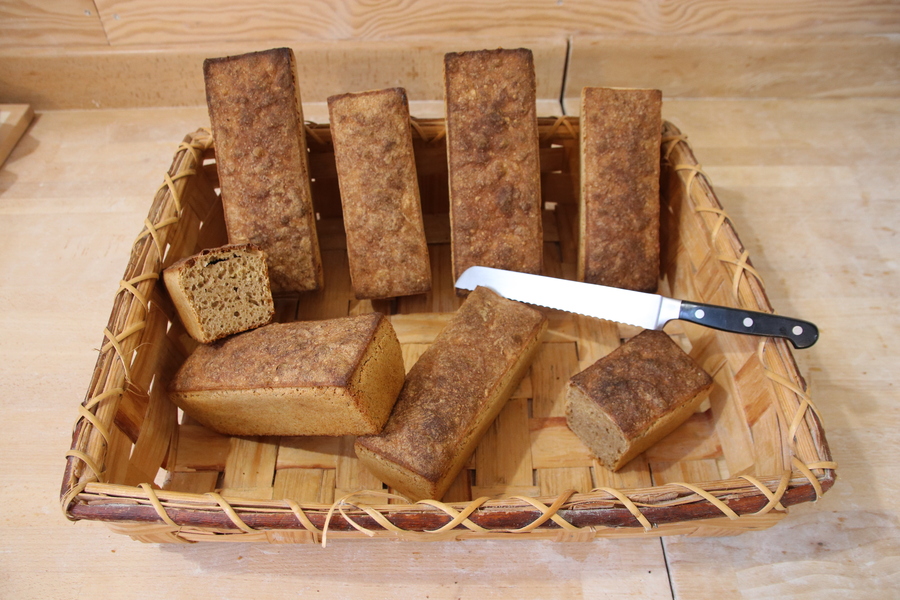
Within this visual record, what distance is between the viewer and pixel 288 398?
133 centimetres

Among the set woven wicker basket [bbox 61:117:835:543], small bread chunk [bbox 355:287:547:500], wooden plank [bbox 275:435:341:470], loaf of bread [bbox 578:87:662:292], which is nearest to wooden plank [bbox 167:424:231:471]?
woven wicker basket [bbox 61:117:835:543]

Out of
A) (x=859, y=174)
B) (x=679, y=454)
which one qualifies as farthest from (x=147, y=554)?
(x=859, y=174)

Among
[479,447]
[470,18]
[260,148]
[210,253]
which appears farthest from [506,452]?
[470,18]

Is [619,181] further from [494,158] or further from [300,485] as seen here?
[300,485]

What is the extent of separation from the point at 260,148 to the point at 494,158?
659 mm

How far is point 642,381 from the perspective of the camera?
1.45 m

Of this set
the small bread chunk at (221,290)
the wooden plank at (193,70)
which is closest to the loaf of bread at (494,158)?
the small bread chunk at (221,290)

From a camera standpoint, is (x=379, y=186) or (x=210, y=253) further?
(x=379, y=186)

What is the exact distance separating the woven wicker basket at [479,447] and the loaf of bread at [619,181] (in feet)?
0.48

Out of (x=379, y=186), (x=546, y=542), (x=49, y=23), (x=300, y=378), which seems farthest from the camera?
(x=49, y=23)

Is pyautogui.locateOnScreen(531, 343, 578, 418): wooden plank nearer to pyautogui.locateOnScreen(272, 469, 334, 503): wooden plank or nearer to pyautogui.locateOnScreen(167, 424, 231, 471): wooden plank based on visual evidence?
pyautogui.locateOnScreen(272, 469, 334, 503): wooden plank

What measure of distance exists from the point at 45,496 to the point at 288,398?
0.78 meters

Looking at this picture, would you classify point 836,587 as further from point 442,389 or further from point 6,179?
point 6,179

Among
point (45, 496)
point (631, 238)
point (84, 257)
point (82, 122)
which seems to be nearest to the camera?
point (45, 496)
